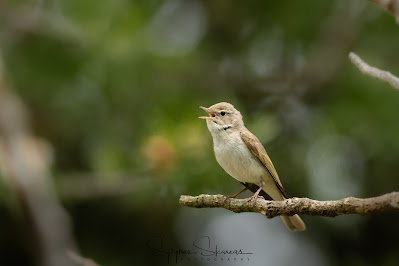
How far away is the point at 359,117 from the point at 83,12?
120 inches

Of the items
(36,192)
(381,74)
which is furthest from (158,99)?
(381,74)

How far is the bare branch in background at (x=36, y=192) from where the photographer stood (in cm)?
440

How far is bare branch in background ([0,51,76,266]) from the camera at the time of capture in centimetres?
440

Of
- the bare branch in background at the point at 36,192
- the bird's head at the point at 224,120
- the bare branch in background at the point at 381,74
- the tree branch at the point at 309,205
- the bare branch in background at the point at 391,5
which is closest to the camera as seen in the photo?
the tree branch at the point at 309,205

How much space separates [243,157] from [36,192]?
240 cm

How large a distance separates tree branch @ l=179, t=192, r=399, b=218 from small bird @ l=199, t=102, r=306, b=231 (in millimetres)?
971

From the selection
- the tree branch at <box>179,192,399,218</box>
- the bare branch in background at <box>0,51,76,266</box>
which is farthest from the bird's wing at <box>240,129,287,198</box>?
the bare branch in background at <box>0,51,76,266</box>

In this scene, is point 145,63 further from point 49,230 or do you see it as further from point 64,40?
point 49,230

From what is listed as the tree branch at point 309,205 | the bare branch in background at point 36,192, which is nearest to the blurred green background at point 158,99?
the bare branch in background at point 36,192

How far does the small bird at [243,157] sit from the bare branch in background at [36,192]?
1.74m

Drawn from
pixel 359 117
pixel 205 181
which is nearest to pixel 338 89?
pixel 359 117

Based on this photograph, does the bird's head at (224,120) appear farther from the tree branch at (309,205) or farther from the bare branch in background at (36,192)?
the bare branch in background at (36,192)

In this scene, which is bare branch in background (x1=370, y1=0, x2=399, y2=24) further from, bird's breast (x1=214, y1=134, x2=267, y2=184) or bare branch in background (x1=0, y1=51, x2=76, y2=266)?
bare branch in background (x1=0, y1=51, x2=76, y2=266)

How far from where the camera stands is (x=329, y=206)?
4.85 feet
